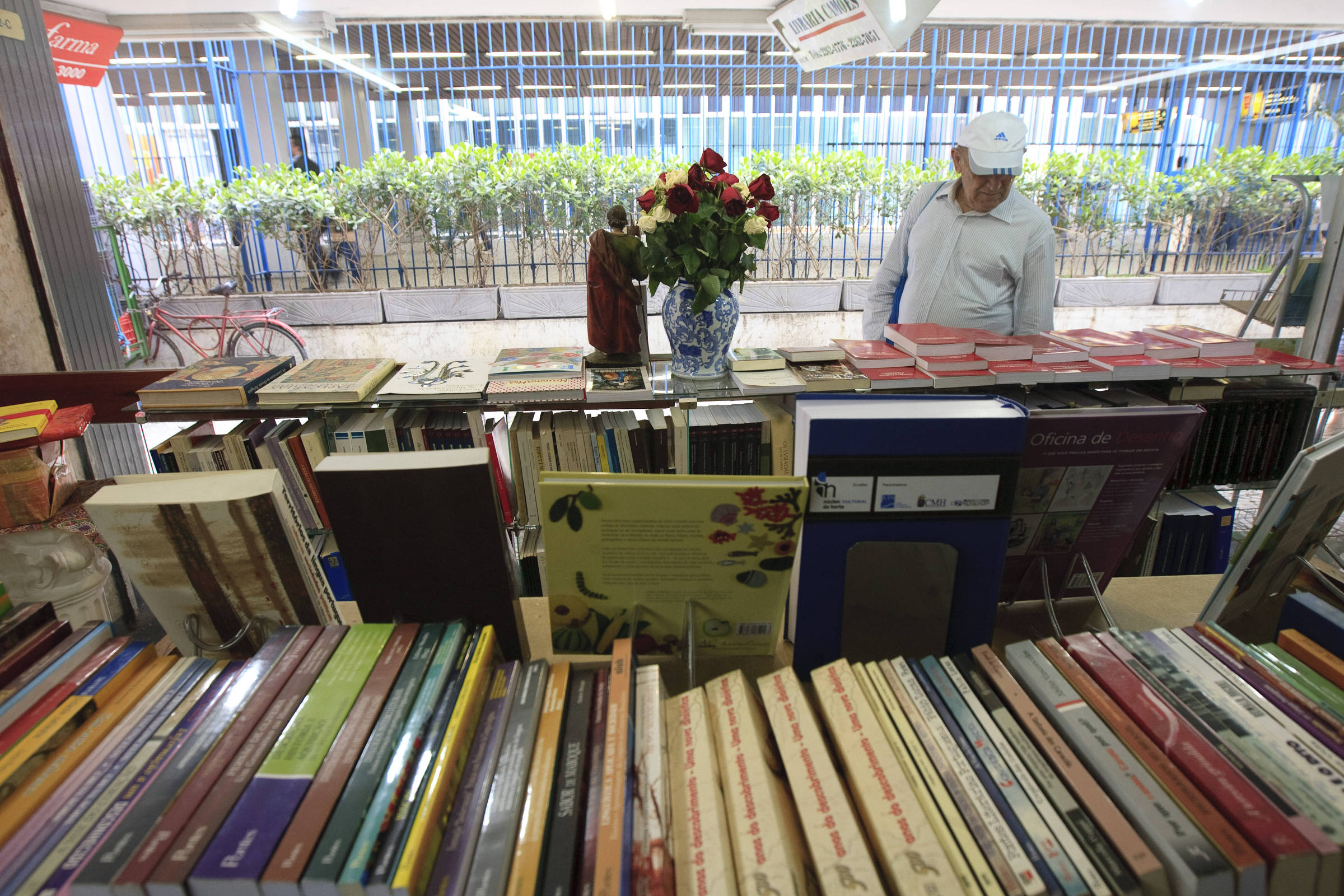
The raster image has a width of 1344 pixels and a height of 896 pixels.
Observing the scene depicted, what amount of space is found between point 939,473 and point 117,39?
6.26 m

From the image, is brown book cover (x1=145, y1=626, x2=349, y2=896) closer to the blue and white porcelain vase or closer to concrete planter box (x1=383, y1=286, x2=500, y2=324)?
the blue and white porcelain vase

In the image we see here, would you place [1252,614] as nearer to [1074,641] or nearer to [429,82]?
[1074,641]

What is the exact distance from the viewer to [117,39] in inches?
184

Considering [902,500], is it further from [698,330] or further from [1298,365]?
[1298,365]

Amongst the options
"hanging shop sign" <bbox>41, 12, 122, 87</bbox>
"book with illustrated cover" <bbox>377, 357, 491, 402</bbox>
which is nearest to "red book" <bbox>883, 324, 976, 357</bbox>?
"book with illustrated cover" <bbox>377, 357, 491, 402</bbox>

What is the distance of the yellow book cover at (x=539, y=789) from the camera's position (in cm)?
57

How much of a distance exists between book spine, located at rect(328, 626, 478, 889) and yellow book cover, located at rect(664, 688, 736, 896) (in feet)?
0.79

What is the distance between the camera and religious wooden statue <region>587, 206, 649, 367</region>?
1939mm

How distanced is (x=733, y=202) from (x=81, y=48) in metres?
5.38

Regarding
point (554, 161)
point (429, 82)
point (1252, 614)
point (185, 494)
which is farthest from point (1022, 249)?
point (429, 82)

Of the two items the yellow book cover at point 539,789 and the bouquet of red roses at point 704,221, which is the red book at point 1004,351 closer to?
the bouquet of red roses at point 704,221

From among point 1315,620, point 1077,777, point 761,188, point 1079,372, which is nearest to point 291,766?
point 1077,777

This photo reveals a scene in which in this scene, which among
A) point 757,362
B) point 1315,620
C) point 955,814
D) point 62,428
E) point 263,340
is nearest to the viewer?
point 955,814

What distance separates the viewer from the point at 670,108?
26.1 feet
